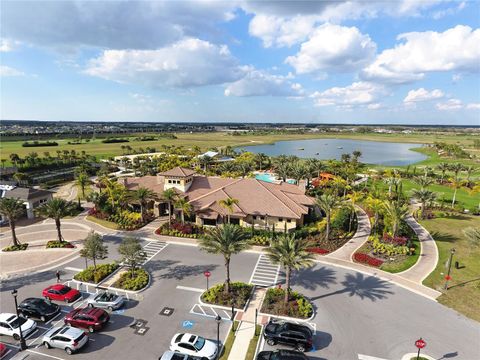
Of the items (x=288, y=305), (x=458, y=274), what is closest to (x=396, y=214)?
(x=458, y=274)

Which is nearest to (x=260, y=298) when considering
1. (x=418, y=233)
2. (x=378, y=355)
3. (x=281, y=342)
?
(x=281, y=342)

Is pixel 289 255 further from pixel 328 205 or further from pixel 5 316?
pixel 5 316

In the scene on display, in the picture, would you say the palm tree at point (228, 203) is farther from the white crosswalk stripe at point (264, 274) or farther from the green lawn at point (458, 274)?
the green lawn at point (458, 274)

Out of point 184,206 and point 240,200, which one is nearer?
point 184,206

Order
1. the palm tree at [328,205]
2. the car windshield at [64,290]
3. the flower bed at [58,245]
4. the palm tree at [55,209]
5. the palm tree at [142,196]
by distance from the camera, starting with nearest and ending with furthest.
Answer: the car windshield at [64,290] → the palm tree at [55,209] → the flower bed at [58,245] → the palm tree at [328,205] → the palm tree at [142,196]

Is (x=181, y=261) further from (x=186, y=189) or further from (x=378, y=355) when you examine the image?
(x=378, y=355)

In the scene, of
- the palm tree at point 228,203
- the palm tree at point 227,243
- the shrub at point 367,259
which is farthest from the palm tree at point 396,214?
the palm tree at point 227,243
